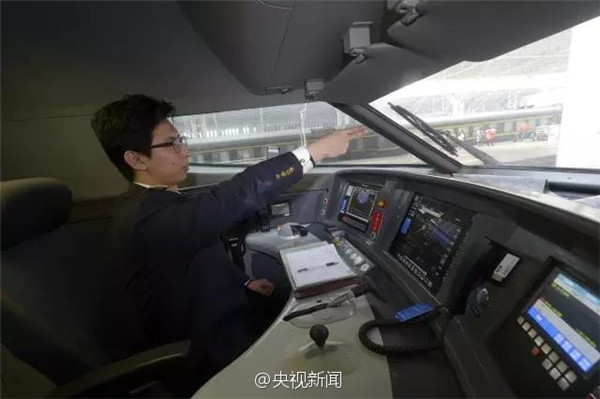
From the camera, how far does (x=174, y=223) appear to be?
3.79 feet

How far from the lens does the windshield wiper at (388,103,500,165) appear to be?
5.69 feet

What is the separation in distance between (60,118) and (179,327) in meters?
1.55

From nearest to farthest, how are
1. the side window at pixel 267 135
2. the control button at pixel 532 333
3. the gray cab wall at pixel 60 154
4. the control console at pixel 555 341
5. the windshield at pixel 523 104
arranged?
the control console at pixel 555 341 → the control button at pixel 532 333 → the windshield at pixel 523 104 → the gray cab wall at pixel 60 154 → the side window at pixel 267 135

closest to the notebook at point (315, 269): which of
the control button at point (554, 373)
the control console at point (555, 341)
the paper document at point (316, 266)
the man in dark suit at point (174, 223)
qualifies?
the paper document at point (316, 266)

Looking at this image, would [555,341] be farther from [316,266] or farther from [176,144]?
[176,144]

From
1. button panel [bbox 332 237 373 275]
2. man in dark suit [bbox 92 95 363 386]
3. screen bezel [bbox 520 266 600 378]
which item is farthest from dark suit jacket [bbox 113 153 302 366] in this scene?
screen bezel [bbox 520 266 600 378]

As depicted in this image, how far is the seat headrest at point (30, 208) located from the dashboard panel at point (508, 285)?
1219mm

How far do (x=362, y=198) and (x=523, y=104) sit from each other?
0.85 metres

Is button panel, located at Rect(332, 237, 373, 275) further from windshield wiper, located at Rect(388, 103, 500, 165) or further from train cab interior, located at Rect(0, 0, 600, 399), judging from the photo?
windshield wiper, located at Rect(388, 103, 500, 165)

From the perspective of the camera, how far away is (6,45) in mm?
1516

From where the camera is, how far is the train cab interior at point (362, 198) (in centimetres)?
68

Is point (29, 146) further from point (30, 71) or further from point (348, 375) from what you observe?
point (348, 375)

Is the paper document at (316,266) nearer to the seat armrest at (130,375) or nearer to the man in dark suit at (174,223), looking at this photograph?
the man in dark suit at (174,223)

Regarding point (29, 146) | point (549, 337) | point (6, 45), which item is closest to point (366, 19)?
point (549, 337)
